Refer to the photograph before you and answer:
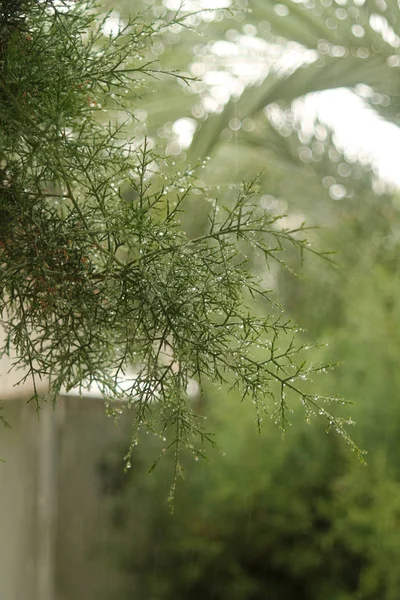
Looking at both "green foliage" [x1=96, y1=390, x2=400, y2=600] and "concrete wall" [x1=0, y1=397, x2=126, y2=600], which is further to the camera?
"concrete wall" [x1=0, y1=397, x2=126, y2=600]

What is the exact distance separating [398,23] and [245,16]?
1.01ft

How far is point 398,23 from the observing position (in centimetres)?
134

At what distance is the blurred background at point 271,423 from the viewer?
146 centimetres

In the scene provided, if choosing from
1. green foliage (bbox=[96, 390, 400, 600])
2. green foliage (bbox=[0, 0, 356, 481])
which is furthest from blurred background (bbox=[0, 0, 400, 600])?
green foliage (bbox=[0, 0, 356, 481])

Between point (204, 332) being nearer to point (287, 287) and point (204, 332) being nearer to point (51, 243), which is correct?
point (51, 243)

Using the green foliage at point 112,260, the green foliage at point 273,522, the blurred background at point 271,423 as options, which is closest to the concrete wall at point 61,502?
the blurred background at point 271,423

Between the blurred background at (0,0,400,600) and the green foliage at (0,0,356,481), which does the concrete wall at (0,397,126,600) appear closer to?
the blurred background at (0,0,400,600)

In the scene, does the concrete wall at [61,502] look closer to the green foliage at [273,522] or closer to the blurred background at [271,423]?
the blurred background at [271,423]

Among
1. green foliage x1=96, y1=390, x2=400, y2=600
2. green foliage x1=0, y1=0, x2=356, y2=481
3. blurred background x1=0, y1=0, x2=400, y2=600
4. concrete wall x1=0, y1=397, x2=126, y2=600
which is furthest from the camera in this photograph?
concrete wall x1=0, y1=397, x2=126, y2=600

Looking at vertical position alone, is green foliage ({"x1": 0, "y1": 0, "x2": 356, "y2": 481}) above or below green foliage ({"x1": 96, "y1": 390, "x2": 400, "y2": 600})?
above

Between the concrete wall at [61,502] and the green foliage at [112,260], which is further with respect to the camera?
the concrete wall at [61,502]

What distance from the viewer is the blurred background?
1.46m

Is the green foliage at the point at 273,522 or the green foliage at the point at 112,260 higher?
the green foliage at the point at 112,260

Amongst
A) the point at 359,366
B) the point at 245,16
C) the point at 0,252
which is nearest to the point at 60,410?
the point at 359,366
